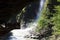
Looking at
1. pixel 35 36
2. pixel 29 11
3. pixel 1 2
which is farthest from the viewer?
pixel 29 11

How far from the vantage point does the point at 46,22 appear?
710 inches

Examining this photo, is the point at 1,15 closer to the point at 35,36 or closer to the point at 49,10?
the point at 35,36

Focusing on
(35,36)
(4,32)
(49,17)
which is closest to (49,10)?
(49,17)

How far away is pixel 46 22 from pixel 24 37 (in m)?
2.81

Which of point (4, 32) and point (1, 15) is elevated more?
point (1, 15)

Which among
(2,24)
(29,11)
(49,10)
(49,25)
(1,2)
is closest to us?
(1,2)

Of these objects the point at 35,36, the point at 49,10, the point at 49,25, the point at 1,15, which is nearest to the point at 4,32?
the point at 1,15

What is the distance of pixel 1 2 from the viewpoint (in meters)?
1.29

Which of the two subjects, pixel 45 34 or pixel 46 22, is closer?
pixel 45 34

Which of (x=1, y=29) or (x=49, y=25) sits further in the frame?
(x=49, y=25)

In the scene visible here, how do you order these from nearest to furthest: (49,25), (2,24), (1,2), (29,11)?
(1,2) → (2,24) → (49,25) → (29,11)

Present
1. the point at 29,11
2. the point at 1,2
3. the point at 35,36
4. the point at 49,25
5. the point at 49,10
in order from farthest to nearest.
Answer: the point at 29,11 → the point at 49,10 → the point at 49,25 → the point at 35,36 → the point at 1,2

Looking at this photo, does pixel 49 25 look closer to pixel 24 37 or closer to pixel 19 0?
pixel 24 37

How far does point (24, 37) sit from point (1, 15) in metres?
14.9
